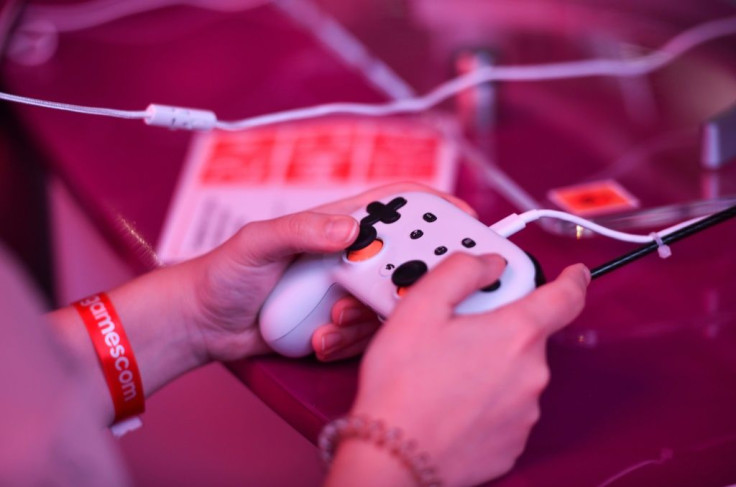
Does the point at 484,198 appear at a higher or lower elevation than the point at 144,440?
higher

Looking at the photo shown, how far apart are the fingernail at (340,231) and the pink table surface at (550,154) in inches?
4.2

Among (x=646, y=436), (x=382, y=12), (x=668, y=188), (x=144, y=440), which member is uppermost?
(x=382, y=12)

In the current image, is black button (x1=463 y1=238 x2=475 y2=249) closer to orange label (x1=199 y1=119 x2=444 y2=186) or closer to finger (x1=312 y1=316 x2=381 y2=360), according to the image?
finger (x1=312 y1=316 x2=381 y2=360)

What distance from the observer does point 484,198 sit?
2.48 ft

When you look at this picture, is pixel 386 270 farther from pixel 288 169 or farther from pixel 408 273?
pixel 288 169

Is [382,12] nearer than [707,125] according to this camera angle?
No

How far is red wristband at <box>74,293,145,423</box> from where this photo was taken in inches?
24.3

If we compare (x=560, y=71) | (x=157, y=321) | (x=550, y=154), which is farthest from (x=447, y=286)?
(x=560, y=71)

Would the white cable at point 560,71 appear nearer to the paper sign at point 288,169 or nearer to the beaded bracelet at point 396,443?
the paper sign at point 288,169

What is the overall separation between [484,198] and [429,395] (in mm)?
355

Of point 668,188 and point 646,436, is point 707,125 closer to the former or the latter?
point 668,188

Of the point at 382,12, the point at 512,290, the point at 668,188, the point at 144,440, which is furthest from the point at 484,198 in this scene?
the point at 382,12

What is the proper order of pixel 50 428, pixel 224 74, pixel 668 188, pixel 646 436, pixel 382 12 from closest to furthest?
1. pixel 50 428
2. pixel 646 436
3. pixel 668 188
4. pixel 224 74
5. pixel 382 12

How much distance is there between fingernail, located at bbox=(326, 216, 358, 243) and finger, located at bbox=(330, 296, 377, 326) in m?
0.06
